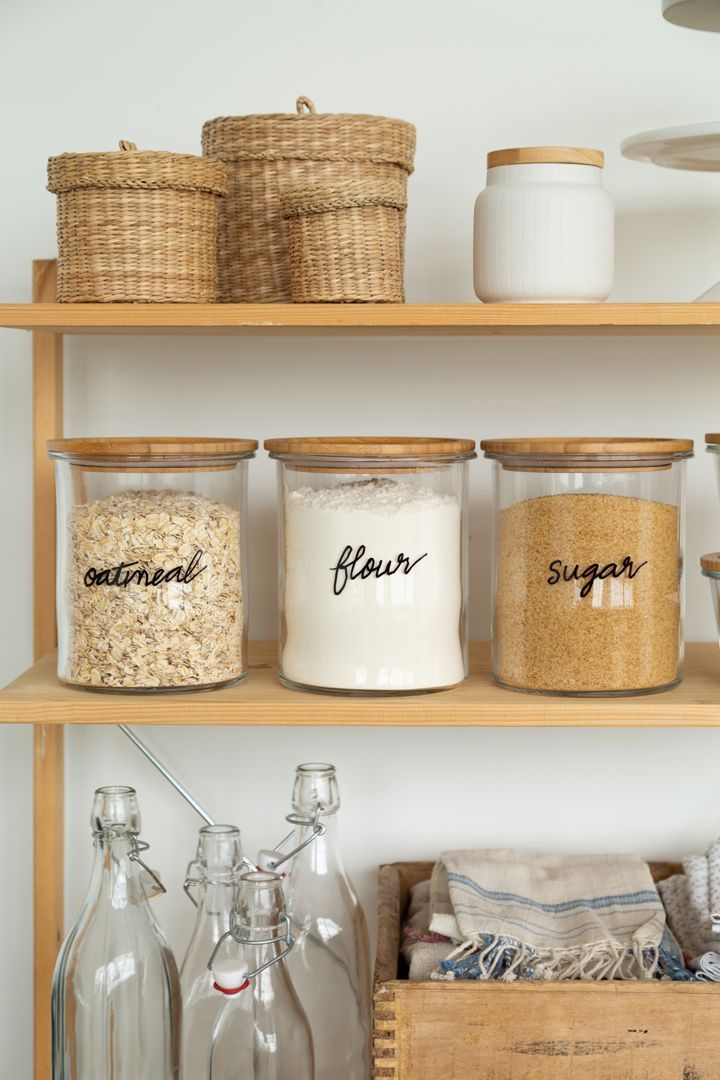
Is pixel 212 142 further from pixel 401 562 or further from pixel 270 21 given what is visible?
pixel 401 562

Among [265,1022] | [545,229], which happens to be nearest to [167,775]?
[265,1022]

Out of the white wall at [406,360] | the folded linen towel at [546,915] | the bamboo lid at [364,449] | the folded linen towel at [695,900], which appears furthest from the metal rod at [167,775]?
the folded linen towel at [695,900]

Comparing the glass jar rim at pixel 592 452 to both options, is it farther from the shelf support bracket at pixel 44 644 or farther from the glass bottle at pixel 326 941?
the shelf support bracket at pixel 44 644

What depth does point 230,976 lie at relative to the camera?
0.87 m

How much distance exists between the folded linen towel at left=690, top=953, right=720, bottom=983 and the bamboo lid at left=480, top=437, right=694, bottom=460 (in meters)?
0.40

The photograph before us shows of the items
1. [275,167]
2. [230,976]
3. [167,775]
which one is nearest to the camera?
[230,976]

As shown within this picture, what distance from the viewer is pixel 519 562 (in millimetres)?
956

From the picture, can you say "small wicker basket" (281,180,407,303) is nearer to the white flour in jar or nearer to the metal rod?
the white flour in jar

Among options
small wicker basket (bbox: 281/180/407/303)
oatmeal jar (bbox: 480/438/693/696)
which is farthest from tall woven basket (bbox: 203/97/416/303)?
oatmeal jar (bbox: 480/438/693/696)

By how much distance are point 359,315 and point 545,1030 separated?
1.86 feet

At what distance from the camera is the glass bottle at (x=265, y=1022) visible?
0.93 metres

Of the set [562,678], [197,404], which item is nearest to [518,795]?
[562,678]

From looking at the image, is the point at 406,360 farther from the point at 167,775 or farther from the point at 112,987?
the point at 112,987

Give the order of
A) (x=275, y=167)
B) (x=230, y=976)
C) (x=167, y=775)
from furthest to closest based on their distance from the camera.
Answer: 1. (x=167, y=775)
2. (x=275, y=167)
3. (x=230, y=976)
